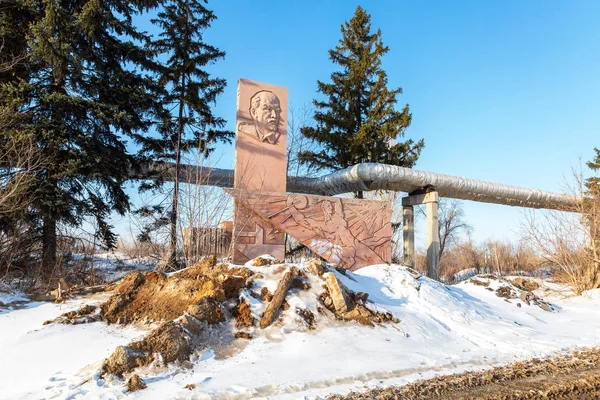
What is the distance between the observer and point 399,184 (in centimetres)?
1334

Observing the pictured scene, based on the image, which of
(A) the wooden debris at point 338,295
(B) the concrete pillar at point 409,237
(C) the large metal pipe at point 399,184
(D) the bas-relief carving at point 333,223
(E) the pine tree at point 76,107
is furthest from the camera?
(B) the concrete pillar at point 409,237

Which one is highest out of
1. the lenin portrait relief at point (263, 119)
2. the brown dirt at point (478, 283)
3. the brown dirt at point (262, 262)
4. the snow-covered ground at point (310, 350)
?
the lenin portrait relief at point (263, 119)

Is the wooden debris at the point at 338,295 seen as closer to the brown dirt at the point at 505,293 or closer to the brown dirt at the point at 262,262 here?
the brown dirt at the point at 262,262

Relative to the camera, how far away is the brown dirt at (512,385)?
3.62 metres

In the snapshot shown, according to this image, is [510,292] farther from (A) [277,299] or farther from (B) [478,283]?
(A) [277,299]

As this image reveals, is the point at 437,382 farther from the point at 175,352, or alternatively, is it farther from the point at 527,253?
the point at 527,253

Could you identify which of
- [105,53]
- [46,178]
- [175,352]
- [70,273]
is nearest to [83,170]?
[46,178]

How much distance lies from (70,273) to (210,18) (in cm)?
937

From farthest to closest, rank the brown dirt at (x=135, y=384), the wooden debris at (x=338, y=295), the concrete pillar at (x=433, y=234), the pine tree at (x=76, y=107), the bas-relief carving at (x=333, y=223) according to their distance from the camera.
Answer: the concrete pillar at (x=433, y=234)
the bas-relief carving at (x=333, y=223)
the pine tree at (x=76, y=107)
the wooden debris at (x=338, y=295)
the brown dirt at (x=135, y=384)

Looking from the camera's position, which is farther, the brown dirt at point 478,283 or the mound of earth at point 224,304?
the brown dirt at point 478,283

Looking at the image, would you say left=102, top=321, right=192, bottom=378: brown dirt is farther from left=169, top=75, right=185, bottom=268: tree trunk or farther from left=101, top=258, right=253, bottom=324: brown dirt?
left=169, top=75, right=185, bottom=268: tree trunk

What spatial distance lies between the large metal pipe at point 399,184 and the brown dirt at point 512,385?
27.2 feet

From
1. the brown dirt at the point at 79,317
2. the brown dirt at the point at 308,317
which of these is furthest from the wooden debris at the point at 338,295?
the brown dirt at the point at 79,317

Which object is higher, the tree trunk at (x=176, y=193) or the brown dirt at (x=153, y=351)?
the tree trunk at (x=176, y=193)
